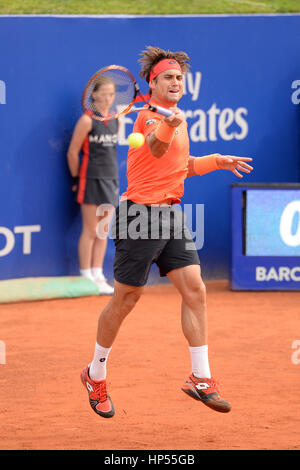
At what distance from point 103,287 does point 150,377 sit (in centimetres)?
337

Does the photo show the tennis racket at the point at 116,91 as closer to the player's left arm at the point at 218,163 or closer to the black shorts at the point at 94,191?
the player's left arm at the point at 218,163

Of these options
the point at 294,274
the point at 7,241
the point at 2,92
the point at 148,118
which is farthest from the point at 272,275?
the point at 148,118

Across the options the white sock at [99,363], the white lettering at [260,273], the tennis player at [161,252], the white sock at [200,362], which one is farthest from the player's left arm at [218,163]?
the white lettering at [260,273]

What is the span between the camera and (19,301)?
8.62 meters

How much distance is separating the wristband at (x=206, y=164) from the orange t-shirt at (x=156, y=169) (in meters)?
0.25

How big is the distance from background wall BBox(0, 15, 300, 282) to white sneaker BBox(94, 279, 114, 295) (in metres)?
0.36

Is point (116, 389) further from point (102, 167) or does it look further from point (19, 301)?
point (102, 167)

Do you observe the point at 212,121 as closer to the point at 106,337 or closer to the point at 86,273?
the point at 86,273

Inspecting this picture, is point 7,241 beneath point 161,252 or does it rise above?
beneath

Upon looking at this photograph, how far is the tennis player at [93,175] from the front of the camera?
8953 millimetres

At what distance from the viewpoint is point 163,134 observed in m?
4.38

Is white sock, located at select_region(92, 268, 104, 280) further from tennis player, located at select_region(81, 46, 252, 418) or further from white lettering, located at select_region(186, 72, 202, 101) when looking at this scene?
tennis player, located at select_region(81, 46, 252, 418)

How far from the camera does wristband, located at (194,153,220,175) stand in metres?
4.96

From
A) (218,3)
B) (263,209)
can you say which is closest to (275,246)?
(263,209)
